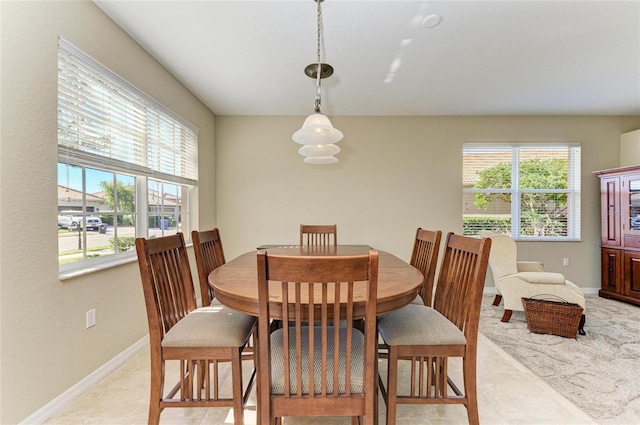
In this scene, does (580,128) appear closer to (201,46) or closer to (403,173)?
(403,173)

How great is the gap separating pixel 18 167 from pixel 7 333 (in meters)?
0.84

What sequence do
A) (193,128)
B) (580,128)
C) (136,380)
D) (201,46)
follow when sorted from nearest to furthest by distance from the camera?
(136,380) < (201,46) < (193,128) < (580,128)

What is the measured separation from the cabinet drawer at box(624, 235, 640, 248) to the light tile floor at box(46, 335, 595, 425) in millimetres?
2836

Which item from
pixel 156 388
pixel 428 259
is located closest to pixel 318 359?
pixel 156 388

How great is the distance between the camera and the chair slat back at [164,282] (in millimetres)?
1289

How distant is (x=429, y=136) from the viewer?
13.1 feet

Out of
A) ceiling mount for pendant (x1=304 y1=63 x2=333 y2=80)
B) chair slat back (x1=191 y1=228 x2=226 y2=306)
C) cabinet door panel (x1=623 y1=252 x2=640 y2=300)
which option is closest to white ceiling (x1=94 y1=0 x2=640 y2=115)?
Answer: ceiling mount for pendant (x1=304 y1=63 x2=333 y2=80)

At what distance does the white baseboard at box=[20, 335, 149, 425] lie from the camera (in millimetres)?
1501

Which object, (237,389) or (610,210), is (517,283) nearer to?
(610,210)

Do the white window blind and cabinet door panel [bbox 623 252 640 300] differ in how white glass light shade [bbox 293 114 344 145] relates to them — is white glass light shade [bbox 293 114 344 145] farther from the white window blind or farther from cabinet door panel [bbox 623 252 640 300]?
cabinet door panel [bbox 623 252 640 300]

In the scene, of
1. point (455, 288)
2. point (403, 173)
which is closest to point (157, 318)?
point (455, 288)

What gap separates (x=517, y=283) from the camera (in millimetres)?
2885

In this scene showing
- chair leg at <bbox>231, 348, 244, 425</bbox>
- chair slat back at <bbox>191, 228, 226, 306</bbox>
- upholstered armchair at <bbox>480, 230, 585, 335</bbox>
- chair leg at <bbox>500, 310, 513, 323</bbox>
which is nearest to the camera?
chair leg at <bbox>231, 348, 244, 425</bbox>

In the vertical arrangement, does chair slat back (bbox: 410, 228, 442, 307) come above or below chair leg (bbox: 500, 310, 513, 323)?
above
